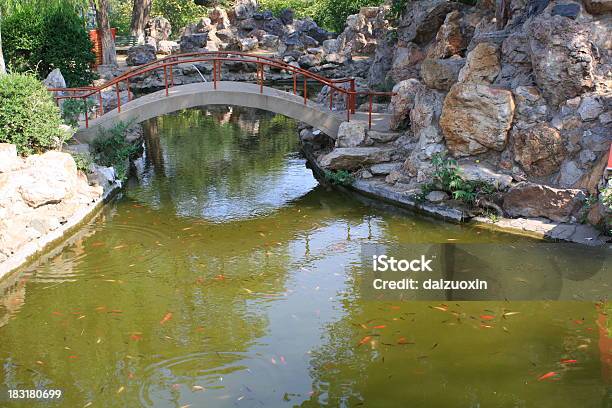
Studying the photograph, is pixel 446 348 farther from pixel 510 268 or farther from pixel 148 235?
pixel 148 235

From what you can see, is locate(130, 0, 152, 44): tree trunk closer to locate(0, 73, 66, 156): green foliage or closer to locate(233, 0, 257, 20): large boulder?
locate(233, 0, 257, 20): large boulder

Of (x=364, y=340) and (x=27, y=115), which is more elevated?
(x=27, y=115)

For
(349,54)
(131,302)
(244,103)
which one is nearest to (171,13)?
(349,54)

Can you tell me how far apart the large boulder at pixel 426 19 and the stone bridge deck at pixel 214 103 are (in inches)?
186

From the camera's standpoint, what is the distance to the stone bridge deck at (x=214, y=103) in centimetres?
1405

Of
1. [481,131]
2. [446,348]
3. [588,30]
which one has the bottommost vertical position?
[446,348]

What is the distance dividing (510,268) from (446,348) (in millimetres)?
2522

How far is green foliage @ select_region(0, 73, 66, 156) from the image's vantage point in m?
11.4

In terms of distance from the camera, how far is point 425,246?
10672mm

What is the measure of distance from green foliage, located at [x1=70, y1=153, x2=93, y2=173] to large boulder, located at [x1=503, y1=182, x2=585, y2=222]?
7576mm

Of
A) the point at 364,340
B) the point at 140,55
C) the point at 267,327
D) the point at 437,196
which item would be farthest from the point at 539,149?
the point at 140,55

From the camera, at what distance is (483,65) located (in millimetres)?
12688

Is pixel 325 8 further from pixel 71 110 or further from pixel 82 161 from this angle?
pixel 82 161

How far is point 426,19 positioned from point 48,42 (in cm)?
1082
